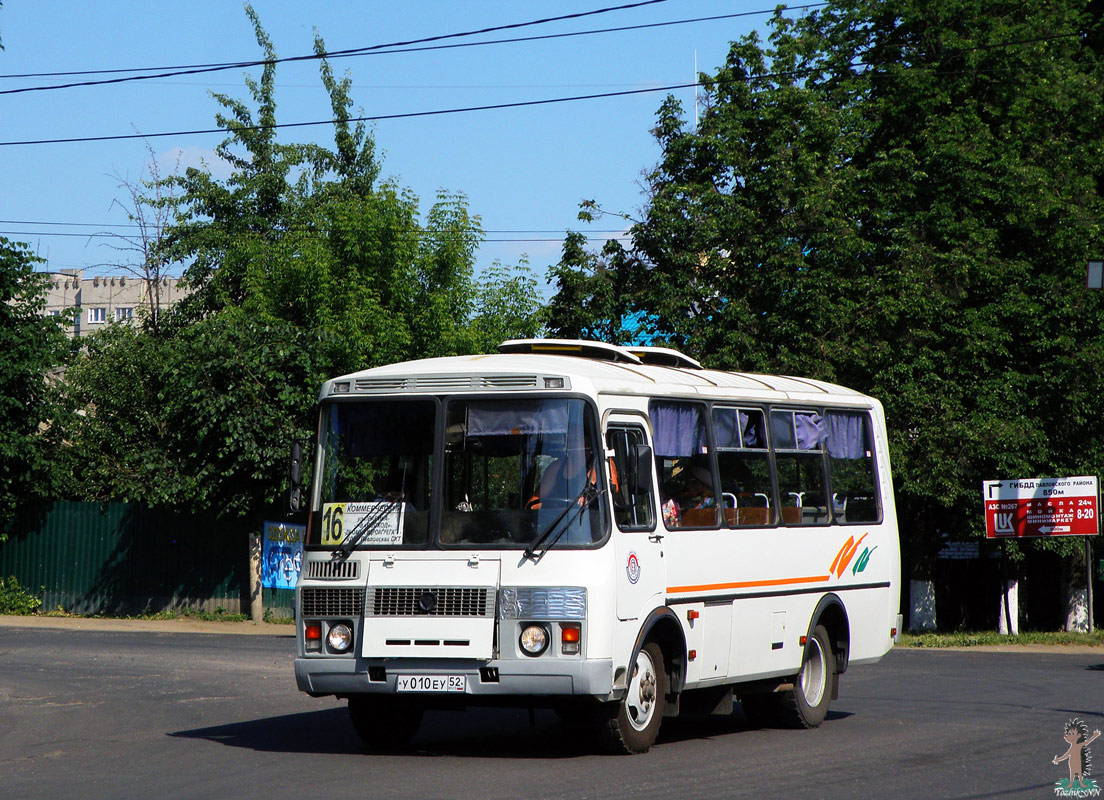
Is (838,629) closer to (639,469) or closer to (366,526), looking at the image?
(639,469)

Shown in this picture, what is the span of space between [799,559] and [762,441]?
Result: 110 centimetres

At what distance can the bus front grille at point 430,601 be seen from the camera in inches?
386

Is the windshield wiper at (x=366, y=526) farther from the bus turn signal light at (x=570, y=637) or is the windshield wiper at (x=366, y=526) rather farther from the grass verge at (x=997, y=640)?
the grass verge at (x=997, y=640)

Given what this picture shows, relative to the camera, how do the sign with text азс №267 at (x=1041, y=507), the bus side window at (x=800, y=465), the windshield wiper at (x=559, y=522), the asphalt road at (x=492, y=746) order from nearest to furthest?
the asphalt road at (x=492, y=746) → the windshield wiper at (x=559, y=522) → the bus side window at (x=800, y=465) → the sign with text азс №267 at (x=1041, y=507)

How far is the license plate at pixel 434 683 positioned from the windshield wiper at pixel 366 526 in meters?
1.06

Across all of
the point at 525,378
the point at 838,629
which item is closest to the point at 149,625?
the point at 838,629

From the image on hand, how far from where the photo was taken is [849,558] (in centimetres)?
1346

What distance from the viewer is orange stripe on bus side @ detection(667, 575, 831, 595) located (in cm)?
1081

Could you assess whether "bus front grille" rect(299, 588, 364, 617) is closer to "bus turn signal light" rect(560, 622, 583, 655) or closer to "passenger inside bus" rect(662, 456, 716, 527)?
"bus turn signal light" rect(560, 622, 583, 655)

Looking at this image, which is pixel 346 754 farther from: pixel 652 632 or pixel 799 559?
pixel 799 559

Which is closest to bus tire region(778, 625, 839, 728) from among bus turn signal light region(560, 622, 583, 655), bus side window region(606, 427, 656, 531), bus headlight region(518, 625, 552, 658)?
bus side window region(606, 427, 656, 531)

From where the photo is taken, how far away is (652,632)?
35.1 ft

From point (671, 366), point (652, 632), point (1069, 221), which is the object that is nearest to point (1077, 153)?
point (1069, 221)

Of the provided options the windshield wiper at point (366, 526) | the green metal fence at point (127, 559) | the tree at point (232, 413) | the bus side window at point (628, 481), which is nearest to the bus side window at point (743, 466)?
the bus side window at point (628, 481)
